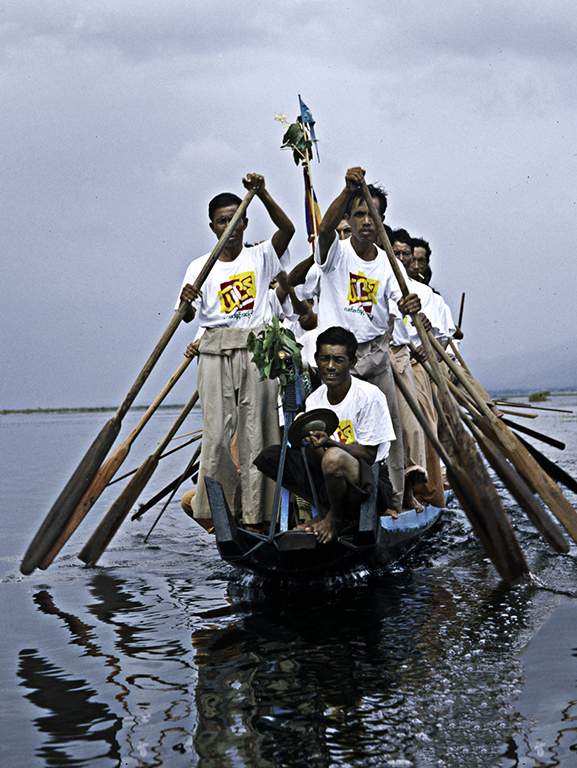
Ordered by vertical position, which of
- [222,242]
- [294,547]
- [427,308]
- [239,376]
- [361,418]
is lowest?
[294,547]

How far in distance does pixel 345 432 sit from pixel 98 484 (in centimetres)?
224

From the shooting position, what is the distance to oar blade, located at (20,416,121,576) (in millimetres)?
5695

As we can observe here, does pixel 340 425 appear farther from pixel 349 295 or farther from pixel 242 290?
pixel 242 290

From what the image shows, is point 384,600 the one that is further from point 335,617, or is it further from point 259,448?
point 259,448

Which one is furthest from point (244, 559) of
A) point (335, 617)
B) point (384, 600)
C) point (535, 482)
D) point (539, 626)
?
point (535, 482)

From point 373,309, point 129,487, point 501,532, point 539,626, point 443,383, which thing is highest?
point 373,309

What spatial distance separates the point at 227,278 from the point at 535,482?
9.45 feet

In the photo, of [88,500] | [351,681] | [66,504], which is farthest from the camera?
[88,500]

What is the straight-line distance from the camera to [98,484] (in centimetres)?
623

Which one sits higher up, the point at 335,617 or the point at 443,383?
the point at 443,383

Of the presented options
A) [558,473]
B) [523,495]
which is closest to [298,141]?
[523,495]

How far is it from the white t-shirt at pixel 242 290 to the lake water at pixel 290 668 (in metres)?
1.86

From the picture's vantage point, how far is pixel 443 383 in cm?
577

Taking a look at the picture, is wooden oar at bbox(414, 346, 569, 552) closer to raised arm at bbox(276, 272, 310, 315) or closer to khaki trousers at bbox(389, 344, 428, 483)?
khaki trousers at bbox(389, 344, 428, 483)
